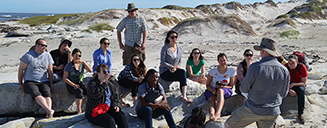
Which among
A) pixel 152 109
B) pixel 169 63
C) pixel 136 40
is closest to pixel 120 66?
pixel 136 40

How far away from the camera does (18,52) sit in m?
12.8

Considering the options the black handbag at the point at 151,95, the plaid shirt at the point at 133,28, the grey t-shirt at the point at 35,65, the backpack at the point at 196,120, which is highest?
the plaid shirt at the point at 133,28

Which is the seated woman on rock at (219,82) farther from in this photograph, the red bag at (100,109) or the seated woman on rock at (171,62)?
the red bag at (100,109)

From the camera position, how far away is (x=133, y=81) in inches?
203

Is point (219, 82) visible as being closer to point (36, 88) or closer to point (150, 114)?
point (150, 114)

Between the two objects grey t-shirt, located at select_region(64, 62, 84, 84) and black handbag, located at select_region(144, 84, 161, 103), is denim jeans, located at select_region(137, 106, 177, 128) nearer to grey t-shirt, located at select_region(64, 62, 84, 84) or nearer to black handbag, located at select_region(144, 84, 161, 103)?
black handbag, located at select_region(144, 84, 161, 103)

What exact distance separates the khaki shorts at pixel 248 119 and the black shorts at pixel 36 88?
354cm

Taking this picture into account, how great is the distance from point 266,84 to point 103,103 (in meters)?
2.42

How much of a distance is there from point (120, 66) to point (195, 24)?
10.3 m

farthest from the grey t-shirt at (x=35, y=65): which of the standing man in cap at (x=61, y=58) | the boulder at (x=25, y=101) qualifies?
the boulder at (x=25, y=101)

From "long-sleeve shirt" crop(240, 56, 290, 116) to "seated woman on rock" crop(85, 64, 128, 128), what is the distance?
200cm

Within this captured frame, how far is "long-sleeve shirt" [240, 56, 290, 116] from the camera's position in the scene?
309cm

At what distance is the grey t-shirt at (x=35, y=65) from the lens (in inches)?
192

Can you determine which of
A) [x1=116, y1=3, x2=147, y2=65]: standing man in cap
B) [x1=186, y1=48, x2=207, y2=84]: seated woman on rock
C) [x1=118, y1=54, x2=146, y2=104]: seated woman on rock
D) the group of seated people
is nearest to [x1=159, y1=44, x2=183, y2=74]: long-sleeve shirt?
the group of seated people
